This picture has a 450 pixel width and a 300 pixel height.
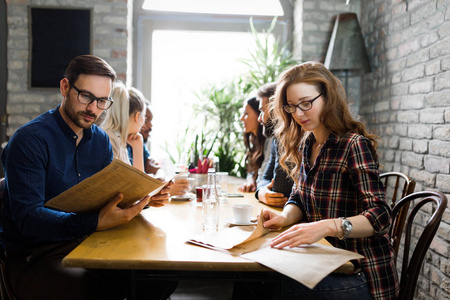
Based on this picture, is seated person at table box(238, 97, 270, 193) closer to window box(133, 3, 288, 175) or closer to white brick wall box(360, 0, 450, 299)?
white brick wall box(360, 0, 450, 299)

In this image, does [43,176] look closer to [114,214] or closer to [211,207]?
[114,214]

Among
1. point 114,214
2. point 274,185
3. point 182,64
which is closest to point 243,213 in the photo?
point 114,214

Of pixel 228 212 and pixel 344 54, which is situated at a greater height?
pixel 344 54

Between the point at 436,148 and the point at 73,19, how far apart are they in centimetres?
328

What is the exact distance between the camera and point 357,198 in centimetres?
150

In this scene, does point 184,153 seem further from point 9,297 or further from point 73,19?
point 9,297

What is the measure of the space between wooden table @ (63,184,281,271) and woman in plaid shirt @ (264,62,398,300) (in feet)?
0.69

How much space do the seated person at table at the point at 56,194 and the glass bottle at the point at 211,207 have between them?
23 centimetres

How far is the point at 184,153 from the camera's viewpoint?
406 cm

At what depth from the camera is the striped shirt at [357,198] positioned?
139 centimetres

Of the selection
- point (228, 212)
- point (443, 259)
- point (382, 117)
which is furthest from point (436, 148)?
point (228, 212)

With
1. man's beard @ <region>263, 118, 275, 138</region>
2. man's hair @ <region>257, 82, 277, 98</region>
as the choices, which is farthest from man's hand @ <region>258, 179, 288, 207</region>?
man's hair @ <region>257, 82, 277, 98</region>

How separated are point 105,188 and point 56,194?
0.39 metres

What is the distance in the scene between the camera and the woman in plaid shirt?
4.46ft
